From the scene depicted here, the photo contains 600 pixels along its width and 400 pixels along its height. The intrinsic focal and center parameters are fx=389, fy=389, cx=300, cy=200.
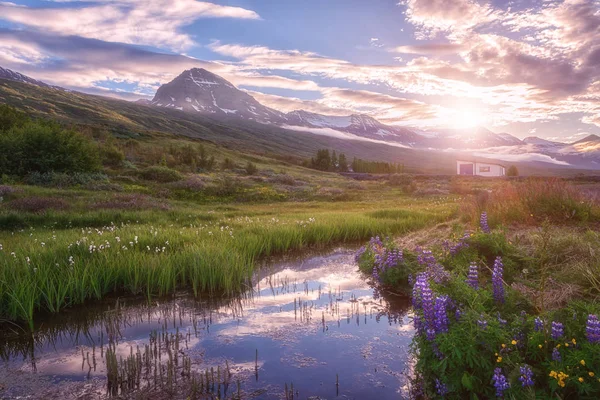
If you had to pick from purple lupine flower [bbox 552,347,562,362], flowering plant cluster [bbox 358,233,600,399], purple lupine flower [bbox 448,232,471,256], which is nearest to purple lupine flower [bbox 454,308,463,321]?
flowering plant cluster [bbox 358,233,600,399]

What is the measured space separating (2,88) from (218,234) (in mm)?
193675

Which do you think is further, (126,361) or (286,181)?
(286,181)

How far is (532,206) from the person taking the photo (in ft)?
45.7

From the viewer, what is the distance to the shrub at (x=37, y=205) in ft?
61.0

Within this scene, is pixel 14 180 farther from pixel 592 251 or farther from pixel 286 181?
pixel 592 251

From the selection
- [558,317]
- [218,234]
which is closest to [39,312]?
[218,234]

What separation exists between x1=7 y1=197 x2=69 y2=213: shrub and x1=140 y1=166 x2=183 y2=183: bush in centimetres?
2044

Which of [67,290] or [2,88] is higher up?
[2,88]

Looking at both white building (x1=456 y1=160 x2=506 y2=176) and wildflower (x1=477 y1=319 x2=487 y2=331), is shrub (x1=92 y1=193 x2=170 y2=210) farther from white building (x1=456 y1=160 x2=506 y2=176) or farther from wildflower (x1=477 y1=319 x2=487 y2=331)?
white building (x1=456 y1=160 x2=506 y2=176)

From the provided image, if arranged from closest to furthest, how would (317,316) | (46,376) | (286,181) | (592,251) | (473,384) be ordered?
(473,384)
(46,376)
(592,251)
(317,316)
(286,181)

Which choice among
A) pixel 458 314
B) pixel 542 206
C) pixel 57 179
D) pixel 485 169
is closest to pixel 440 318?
pixel 458 314

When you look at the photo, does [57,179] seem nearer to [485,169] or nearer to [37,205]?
[37,205]

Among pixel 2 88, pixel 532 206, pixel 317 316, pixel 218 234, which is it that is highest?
pixel 2 88

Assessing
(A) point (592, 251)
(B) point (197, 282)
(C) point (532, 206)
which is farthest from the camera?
(C) point (532, 206)
